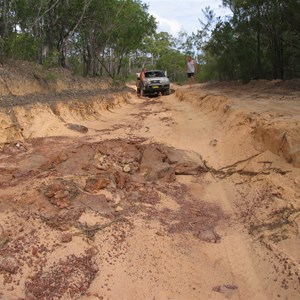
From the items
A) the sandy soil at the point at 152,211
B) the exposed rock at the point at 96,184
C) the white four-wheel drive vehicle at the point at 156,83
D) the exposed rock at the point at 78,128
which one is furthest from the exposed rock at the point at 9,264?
the white four-wheel drive vehicle at the point at 156,83

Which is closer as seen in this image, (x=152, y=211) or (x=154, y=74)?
(x=152, y=211)

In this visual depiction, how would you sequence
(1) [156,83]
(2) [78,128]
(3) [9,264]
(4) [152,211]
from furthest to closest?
(1) [156,83] → (2) [78,128] → (4) [152,211] → (3) [9,264]

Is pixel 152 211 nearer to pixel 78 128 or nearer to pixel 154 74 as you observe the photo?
pixel 78 128

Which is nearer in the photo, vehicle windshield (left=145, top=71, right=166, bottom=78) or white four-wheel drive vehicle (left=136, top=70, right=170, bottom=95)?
white four-wheel drive vehicle (left=136, top=70, right=170, bottom=95)

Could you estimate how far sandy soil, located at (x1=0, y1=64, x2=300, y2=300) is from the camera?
4.15 m

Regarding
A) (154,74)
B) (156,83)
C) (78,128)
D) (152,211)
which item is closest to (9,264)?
(152,211)

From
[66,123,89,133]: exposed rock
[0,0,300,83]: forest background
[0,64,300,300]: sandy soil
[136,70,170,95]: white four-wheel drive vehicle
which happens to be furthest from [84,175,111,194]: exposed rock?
[136,70,170,95]: white four-wheel drive vehicle

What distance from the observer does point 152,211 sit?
5.64 meters

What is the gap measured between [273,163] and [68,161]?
3.53 m

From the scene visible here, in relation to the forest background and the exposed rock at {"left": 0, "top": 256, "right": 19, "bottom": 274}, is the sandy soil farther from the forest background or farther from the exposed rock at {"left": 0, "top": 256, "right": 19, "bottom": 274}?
the forest background

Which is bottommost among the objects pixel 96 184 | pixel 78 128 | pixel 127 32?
pixel 96 184

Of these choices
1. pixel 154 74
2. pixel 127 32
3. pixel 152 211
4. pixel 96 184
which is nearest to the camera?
pixel 152 211

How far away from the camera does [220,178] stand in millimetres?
6969

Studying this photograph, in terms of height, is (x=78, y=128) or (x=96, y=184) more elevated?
(x=78, y=128)
